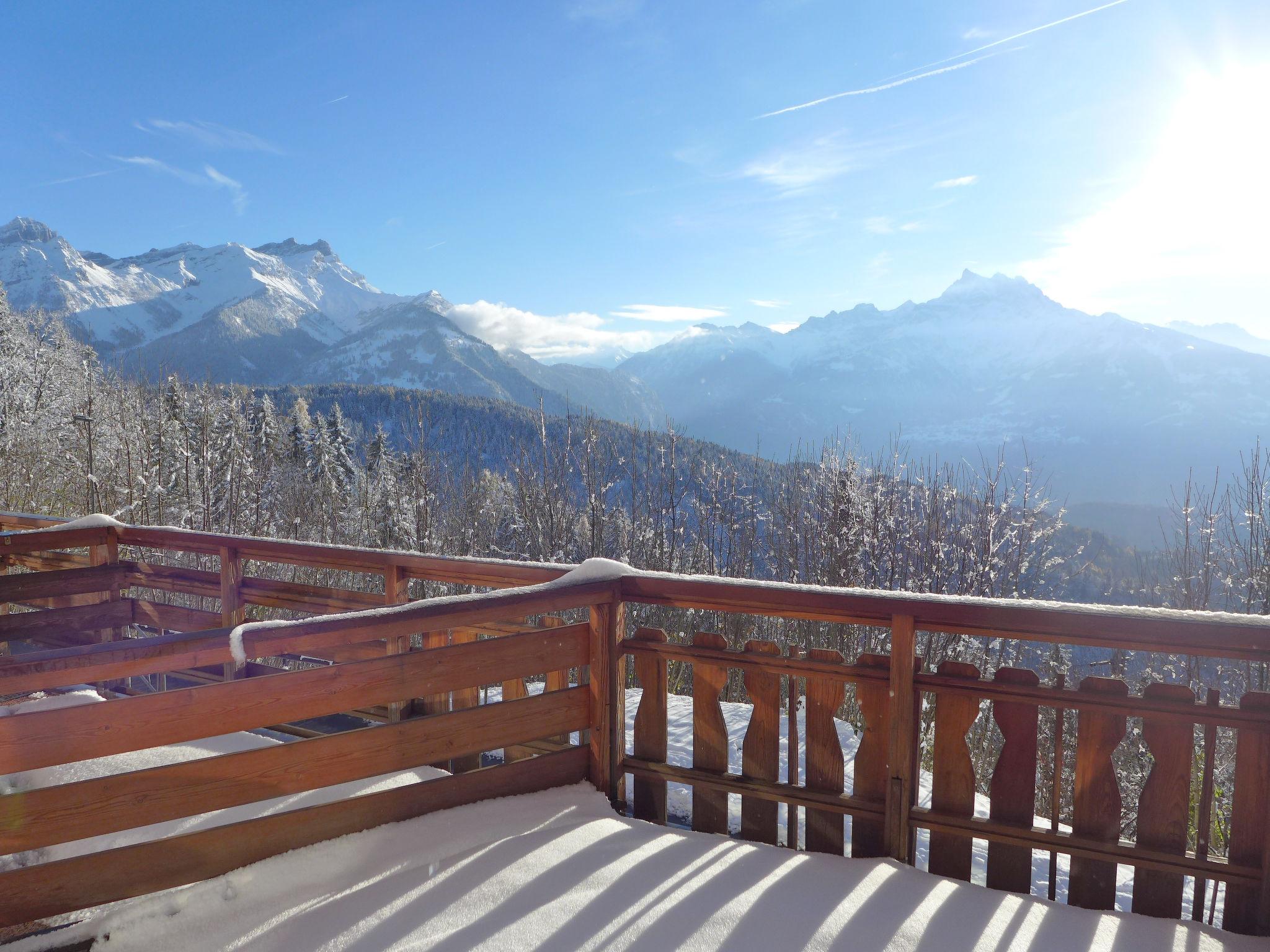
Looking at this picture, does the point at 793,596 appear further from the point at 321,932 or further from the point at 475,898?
the point at 321,932

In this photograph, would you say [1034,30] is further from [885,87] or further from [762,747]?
[762,747]

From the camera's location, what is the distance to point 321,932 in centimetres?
183

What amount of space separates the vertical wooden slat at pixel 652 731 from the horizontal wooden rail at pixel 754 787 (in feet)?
0.10

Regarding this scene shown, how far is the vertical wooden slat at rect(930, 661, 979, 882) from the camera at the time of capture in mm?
2217

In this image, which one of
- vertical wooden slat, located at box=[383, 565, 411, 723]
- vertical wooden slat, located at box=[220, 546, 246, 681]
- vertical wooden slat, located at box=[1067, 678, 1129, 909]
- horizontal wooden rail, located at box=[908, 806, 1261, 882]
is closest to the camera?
horizontal wooden rail, located at box=[908, 806, 1261, 882]

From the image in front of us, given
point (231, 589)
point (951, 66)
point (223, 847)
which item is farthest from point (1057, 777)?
point (951, 66)

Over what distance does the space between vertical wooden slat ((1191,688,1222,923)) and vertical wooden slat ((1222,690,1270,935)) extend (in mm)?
55

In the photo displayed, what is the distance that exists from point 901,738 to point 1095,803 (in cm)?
57

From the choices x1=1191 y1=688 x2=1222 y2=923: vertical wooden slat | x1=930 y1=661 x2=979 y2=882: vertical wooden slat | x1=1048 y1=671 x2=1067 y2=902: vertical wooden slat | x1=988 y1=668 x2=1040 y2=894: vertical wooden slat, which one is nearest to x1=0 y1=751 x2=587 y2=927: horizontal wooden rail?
x1=930 y1=661 x2=979 y2=882: vertical wooden slat

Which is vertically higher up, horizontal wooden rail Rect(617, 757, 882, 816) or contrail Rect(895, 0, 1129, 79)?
contrail Rect(895, 0, 1129, 79)

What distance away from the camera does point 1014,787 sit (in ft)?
7.22

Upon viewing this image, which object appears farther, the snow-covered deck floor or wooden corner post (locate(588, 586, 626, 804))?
wooden corner post (locate(588, 586, 626, 804))

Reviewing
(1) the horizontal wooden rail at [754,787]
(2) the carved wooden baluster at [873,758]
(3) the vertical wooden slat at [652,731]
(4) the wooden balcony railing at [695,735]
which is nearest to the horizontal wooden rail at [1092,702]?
(4) the wooden balcony railing at [695,735]

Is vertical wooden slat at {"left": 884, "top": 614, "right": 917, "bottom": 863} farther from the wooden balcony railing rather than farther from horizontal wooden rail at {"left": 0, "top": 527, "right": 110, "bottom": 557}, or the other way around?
horizontal wooden rail at {"left": 0, "top": 527, "right": 110, "bottom": 557}
